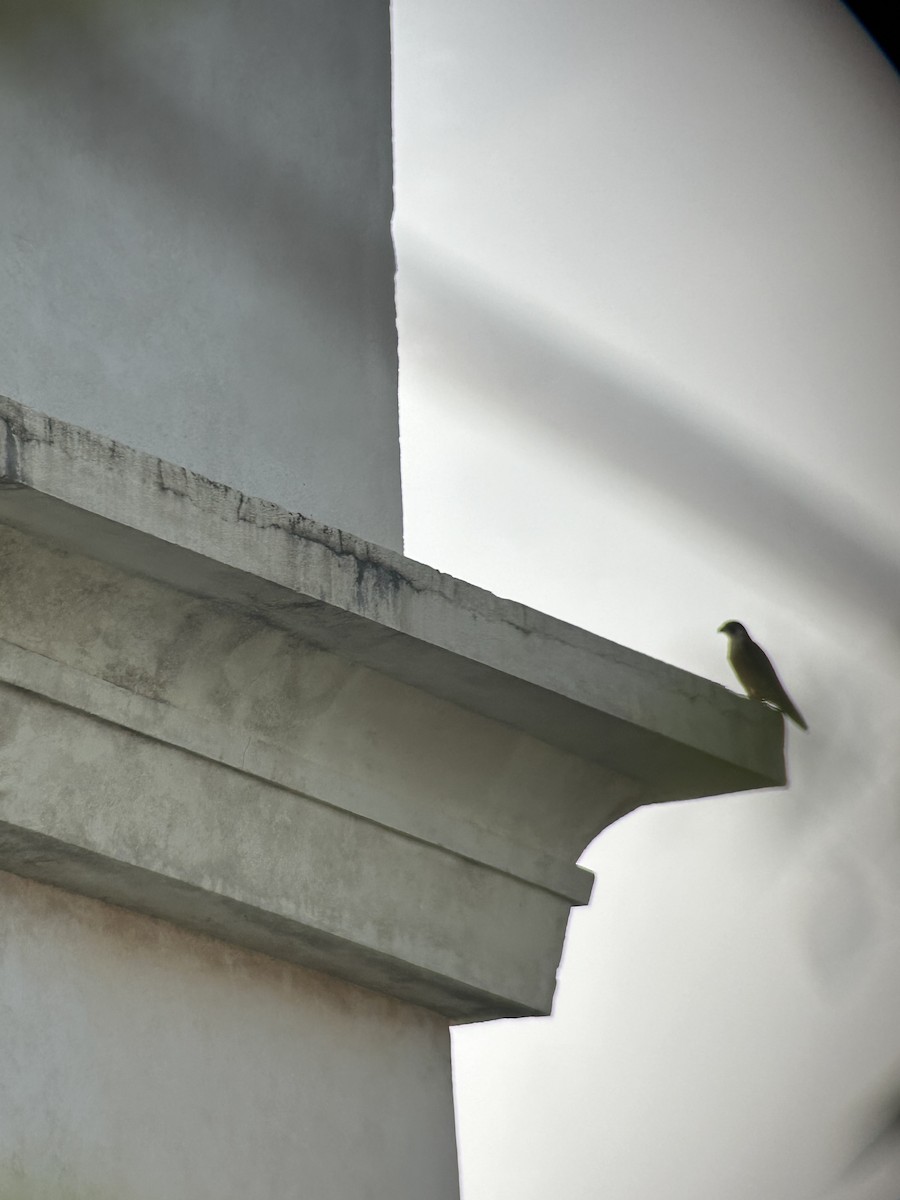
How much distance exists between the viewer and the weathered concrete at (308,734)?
3.43 m

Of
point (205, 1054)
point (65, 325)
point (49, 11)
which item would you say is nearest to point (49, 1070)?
point (205, 1054)

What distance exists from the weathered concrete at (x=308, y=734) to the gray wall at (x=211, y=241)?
627 mm

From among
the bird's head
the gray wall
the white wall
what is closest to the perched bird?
the bird's head

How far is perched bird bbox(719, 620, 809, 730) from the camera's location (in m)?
4.71

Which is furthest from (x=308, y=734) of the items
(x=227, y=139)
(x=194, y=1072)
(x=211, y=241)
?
(x=227, y=139)

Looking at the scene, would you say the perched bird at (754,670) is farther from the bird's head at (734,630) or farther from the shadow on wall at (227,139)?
the shadow on wall at (227,139)

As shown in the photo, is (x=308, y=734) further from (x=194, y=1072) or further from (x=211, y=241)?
(x=211, y=241)

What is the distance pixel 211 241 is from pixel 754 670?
6.74ft

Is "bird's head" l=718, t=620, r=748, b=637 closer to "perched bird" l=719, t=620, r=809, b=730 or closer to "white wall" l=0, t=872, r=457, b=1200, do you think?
"perched bird" l=719, t=620, r=809, b=730

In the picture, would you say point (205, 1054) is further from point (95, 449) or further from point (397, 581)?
point (95, 449)

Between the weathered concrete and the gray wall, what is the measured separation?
0.63m

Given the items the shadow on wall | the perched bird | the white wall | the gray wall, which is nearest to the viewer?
the white wall

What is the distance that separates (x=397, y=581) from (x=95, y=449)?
840mm

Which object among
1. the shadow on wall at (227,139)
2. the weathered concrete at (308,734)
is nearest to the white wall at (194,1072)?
the weathered concrete at (308,734)
